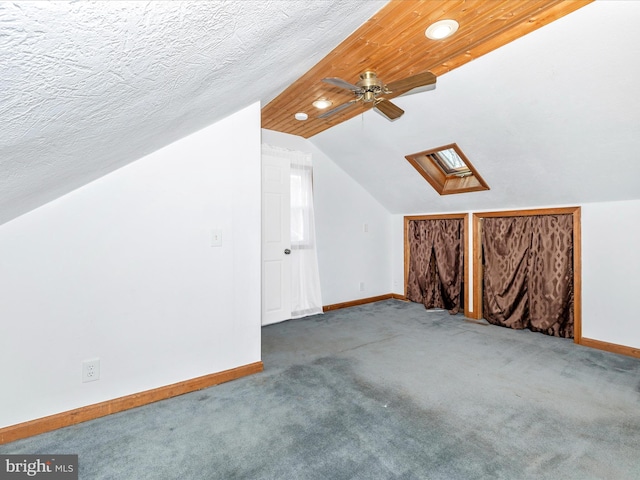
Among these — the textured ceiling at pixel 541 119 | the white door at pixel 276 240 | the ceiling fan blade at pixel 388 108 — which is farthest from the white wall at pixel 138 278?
the textured ceiling at pixel 541 119

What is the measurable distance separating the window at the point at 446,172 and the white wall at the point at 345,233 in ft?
3.99

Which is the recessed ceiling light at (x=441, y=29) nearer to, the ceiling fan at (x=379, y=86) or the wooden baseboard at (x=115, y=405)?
the ceiling fan at (x=379, y=86)

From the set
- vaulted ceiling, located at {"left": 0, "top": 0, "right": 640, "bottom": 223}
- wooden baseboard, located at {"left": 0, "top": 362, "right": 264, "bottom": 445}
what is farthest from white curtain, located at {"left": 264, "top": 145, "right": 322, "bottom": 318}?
wooden baseboard, located at {"left": 0, "top": 362, "right": 264, "bottom": 445}

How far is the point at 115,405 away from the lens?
2.02 meters

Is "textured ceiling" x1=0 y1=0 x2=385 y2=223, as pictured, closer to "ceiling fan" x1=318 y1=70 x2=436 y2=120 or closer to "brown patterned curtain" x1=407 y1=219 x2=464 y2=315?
"ceiling fan" x1=318 y1=70 x2=436 y2=120

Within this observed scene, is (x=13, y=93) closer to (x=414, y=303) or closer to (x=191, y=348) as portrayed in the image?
(x=191, y=348)

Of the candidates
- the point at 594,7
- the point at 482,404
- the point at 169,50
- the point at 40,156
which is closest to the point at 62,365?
the point at 40,156

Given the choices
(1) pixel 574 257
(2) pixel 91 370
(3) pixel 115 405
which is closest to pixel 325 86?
(2) pixel 91 370

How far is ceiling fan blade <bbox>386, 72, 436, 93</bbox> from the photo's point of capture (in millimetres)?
2051

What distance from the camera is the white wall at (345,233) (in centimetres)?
454

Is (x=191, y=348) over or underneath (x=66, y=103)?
underneath

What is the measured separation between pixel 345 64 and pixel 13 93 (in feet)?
7.23

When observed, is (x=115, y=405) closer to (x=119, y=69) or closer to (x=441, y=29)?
(x=119, y=69)

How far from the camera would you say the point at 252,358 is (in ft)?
8.49
